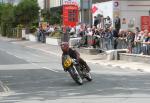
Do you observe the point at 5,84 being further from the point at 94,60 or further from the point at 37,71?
the point at 94,60

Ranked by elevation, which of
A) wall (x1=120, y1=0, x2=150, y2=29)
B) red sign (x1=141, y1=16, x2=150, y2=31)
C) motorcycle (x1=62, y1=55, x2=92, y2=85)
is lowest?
motorcycle (x1=62, y1=55, x2=92, y2=85)

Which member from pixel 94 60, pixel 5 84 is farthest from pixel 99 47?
pixel 5 84

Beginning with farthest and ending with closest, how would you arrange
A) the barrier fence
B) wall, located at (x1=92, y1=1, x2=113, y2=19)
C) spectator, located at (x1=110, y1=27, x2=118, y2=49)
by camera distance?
1. wall, located at (x1=92, y1=1, x2=113, y2=19)
2. spectator, located at (x1=110, y1=27, x2=118, y2=49)
3. the barrier fence

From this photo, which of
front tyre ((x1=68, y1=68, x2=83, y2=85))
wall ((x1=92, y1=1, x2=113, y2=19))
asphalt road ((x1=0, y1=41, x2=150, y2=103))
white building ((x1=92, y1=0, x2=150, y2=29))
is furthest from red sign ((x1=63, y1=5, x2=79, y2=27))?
front tyre ((x1=68, y1=68, x2=83, y2=85))

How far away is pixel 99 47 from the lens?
117 feet

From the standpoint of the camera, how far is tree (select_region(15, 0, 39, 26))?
2776 inches

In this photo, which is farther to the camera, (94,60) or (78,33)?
(78,33)

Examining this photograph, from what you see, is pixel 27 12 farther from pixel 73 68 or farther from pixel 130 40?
pixel 73 68

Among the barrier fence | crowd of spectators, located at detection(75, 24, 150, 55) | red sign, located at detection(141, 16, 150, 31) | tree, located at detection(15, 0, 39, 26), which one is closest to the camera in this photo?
the barrier fence

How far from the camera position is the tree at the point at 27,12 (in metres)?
70.5

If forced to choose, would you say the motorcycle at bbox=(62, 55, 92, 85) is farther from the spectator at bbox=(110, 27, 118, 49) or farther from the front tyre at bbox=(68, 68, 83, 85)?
the spectator at bbox=(110, 27, 118, 49)

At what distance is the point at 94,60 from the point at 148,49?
487 cm

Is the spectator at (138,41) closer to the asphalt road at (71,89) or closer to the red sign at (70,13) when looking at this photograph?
the asphalt road at (71,89)

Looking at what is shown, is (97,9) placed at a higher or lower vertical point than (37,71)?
higher
